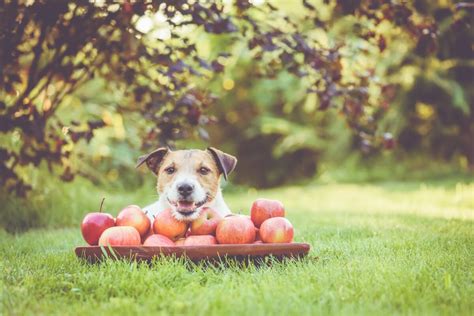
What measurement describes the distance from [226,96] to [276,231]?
11725mm

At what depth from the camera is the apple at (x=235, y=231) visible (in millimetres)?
3885

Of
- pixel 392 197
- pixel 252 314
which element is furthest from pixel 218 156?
pixel 392 197

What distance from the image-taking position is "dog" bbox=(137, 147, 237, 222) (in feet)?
13.6

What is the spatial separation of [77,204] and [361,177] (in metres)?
8.19

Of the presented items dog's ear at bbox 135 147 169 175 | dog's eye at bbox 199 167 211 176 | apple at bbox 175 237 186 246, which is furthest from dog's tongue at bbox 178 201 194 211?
dog's ear at bbox 135 147 169 175

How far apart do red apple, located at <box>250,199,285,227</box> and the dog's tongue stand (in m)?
0.45

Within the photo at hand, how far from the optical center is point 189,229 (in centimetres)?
419

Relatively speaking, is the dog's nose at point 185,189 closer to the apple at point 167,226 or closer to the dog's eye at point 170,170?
the apple at point 167,226

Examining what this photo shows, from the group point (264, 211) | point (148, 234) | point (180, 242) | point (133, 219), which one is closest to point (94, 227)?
point (133, 219)

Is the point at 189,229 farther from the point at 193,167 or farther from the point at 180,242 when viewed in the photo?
the point at 193,167

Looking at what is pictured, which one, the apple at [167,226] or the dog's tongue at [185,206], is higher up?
the dog's tongue at [185,206]

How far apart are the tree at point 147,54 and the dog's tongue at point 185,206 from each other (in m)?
1.39

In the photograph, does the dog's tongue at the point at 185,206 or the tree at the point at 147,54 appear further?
the tree at the point at 147,54

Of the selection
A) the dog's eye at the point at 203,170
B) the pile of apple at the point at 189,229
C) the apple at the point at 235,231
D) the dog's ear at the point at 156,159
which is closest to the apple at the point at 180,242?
the pile of apple at the point at 189,229
